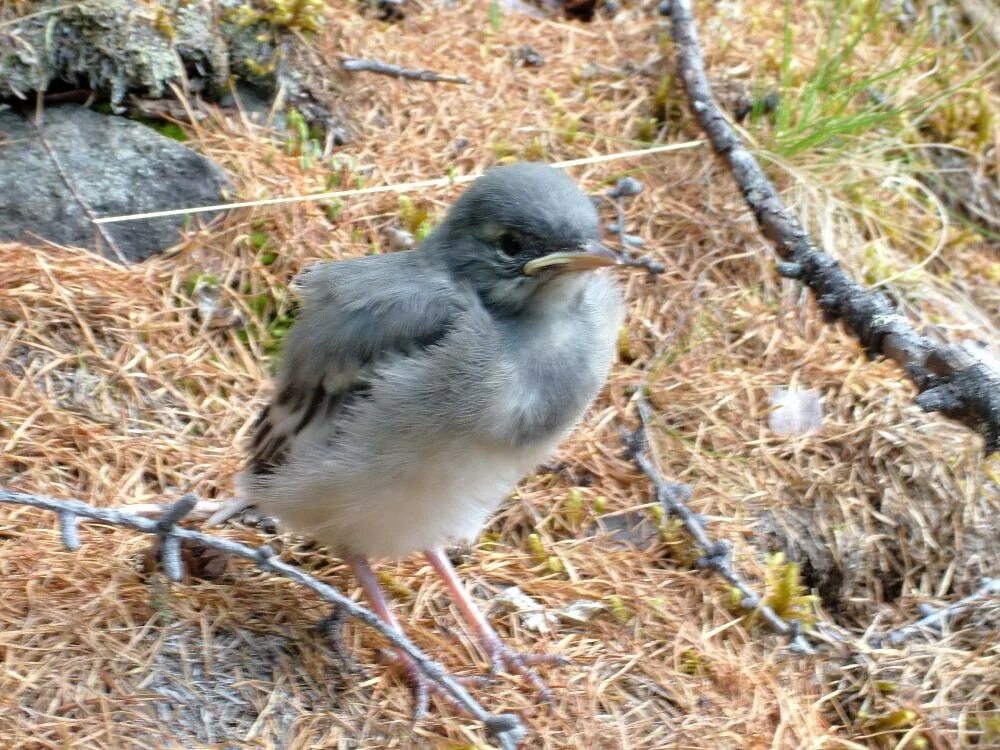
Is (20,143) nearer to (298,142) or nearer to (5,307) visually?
(5,307)

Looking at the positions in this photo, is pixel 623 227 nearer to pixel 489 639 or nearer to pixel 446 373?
pixel 446 373

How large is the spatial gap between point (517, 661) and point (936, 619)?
1.57m

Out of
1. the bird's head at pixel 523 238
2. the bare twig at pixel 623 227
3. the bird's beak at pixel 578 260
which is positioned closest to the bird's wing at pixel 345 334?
the bird's head at pixel 523 238

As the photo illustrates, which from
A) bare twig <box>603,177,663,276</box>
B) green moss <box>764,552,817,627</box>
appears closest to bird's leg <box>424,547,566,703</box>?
green moss <box>764,552,817,627</box>

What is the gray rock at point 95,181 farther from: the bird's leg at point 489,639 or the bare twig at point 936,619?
the bare twig at point 936,619

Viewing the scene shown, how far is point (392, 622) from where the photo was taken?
3.46 metres

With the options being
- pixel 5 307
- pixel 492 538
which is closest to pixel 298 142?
pixel 5 307

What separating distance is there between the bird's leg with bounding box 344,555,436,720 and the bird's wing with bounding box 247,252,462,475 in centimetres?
46

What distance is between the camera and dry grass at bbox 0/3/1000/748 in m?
3.12

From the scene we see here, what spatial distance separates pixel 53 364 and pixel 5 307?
12.7 inches

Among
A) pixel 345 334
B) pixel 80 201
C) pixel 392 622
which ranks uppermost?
pixel 345 334

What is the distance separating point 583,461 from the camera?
4129mm

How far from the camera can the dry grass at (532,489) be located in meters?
3.12

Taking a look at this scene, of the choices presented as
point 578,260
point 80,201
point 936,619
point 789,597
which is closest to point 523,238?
point 578,260
